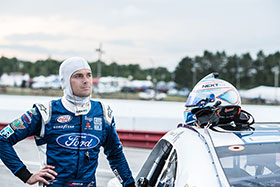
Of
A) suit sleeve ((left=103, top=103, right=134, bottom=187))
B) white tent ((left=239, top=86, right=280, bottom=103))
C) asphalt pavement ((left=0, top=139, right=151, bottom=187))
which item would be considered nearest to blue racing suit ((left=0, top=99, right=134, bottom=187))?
suit sleeve ((left=103, top=103, right=134, bottom=187))

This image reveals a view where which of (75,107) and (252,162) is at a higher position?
(75,107)

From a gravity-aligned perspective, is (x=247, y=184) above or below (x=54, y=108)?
below

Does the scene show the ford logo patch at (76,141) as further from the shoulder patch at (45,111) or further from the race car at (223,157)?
the race car at (223,157)

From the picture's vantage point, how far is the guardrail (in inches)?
382

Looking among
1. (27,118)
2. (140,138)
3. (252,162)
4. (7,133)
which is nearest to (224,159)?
(252,162)

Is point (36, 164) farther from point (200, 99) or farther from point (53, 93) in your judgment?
point (53, 93)

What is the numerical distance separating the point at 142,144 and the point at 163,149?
6.82m

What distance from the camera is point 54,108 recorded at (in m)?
2.63

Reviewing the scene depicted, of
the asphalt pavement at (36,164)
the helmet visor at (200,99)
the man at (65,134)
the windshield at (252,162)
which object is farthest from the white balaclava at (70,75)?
the asphalt pavement at (36,164)

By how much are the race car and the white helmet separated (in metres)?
0.52

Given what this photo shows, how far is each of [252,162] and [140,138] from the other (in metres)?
7.41

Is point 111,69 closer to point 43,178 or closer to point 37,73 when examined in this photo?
point 37,73

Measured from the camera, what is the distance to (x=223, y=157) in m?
2.37

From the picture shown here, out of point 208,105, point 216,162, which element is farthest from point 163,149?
point 216,162
